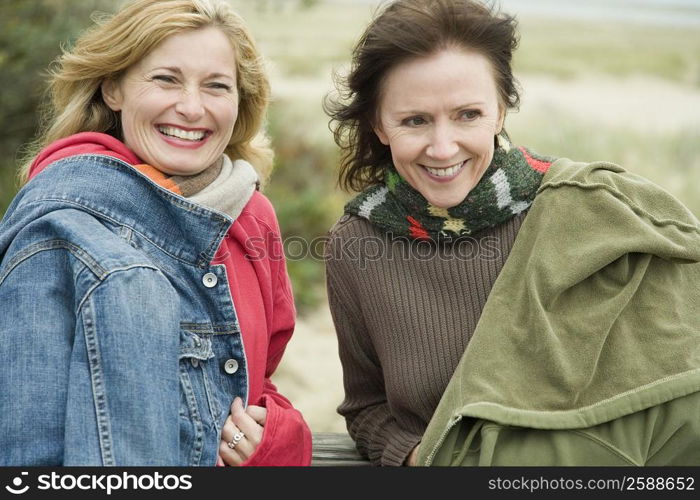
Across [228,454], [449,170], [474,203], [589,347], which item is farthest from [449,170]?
[228,454]

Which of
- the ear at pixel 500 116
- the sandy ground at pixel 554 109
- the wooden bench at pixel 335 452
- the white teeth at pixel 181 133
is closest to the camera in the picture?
the white teeth at pixel 181 133

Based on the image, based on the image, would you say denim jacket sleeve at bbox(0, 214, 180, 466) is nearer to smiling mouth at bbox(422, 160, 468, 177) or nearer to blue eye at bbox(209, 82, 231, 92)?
blue eye at bbox(209, 82, 231, 92)

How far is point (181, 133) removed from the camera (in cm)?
249

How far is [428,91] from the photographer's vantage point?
246 centimetres

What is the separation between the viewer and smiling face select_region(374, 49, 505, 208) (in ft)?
8.06

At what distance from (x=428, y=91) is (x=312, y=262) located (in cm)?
396

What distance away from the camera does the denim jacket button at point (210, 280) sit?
242 cm

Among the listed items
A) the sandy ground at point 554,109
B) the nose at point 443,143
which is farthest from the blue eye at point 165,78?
the sandy ground at point 554,109

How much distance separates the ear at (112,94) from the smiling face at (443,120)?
77 cm

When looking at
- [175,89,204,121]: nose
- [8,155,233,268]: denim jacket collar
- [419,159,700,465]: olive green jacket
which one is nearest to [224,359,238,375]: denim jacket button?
[8,155,233,268]: denim jacket collar

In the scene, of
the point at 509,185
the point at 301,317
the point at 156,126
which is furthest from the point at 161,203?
the point at 301,317

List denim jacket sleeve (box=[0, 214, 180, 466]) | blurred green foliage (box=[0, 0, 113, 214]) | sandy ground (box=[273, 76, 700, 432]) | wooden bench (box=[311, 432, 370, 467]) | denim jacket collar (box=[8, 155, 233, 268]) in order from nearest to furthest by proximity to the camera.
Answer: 1. denim jacket sleeve (box=[0, 214, 180, 466])
2. denim jacket collar (box=[8, 155, 233, 268])
3. wooden bench (box=[311, 432, 370, 467])
4. sandy ground (box=[273, 76, 700, 432])
5. blurred green foliage (box=[0, 0, 113, 214])

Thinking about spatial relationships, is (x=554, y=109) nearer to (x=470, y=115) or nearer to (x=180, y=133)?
(x=470, y=115)

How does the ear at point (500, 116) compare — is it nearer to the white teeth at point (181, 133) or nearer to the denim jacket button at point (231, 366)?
the white teeth at point (181, 133)
